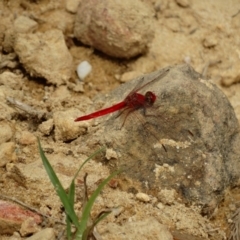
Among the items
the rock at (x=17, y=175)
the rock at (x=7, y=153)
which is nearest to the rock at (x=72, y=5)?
the rock at (x=7, y=153)

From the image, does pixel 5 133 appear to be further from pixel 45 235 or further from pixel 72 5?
pixel 72 5

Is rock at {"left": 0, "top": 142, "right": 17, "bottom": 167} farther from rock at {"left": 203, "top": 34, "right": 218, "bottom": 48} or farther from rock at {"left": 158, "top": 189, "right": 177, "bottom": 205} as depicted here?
rock at {"left": 203, "top": 34, "right": 218, "bottom": 48}

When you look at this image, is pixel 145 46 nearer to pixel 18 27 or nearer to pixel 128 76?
pixel 128 76

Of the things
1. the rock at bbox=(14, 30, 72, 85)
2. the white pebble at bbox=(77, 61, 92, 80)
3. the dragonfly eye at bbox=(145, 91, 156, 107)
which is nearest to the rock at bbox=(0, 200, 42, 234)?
the dragonfly eye at bbox=(145, 91, 156, 107)

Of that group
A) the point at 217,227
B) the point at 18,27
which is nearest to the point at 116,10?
the point at 18,27

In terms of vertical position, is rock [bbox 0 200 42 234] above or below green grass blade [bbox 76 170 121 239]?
below

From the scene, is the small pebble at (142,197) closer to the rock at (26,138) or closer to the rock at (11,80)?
the rock at (26,138)
